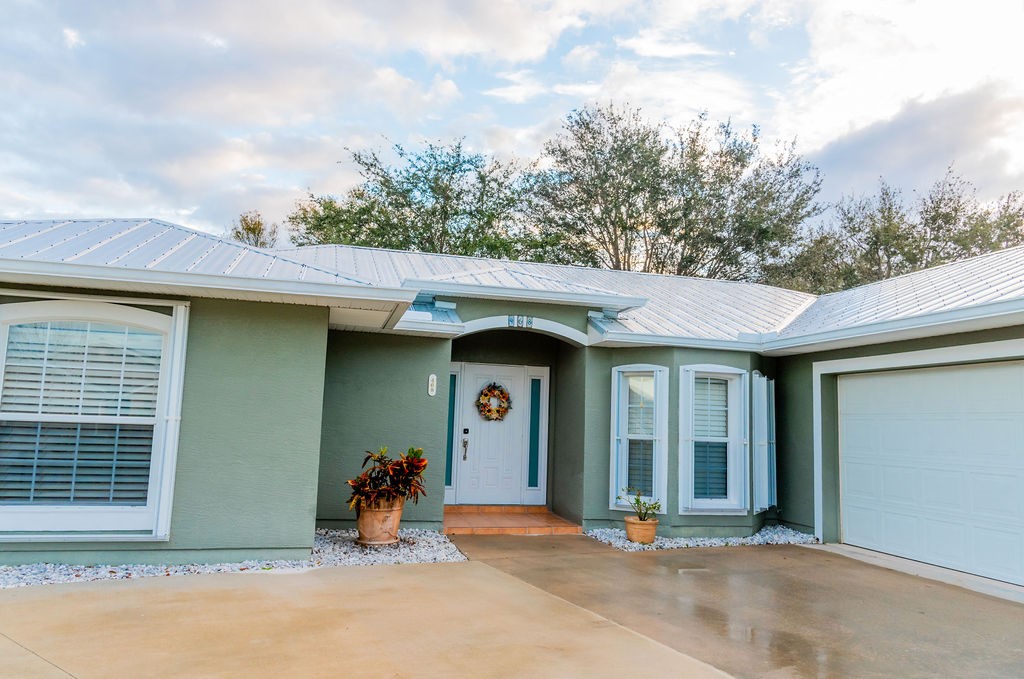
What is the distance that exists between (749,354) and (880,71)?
5287 mm

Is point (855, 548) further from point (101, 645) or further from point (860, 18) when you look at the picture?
point (101, 645)

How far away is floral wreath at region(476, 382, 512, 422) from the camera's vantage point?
30.8 feet

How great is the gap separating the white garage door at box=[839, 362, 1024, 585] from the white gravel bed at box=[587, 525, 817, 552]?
62 centimetres

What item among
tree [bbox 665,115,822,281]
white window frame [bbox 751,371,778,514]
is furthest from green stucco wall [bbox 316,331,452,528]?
tree [bbox 665,115,822,281]

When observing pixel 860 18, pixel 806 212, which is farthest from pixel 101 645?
pixel 806 212

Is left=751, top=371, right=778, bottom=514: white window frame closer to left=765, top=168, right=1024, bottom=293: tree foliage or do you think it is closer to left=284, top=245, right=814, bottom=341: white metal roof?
left=284, top=245, right=814, bottom=341: white metal roof

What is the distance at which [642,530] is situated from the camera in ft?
24.8

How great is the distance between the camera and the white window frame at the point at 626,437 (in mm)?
7980

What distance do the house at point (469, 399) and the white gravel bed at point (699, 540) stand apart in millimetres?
180

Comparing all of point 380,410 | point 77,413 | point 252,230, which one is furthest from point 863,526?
point 252,230

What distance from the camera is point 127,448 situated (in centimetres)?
550

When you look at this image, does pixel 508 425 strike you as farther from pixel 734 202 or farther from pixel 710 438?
pixel 734 202

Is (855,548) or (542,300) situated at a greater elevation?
(542,300)

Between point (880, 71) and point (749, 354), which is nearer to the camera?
point (749, 354)
